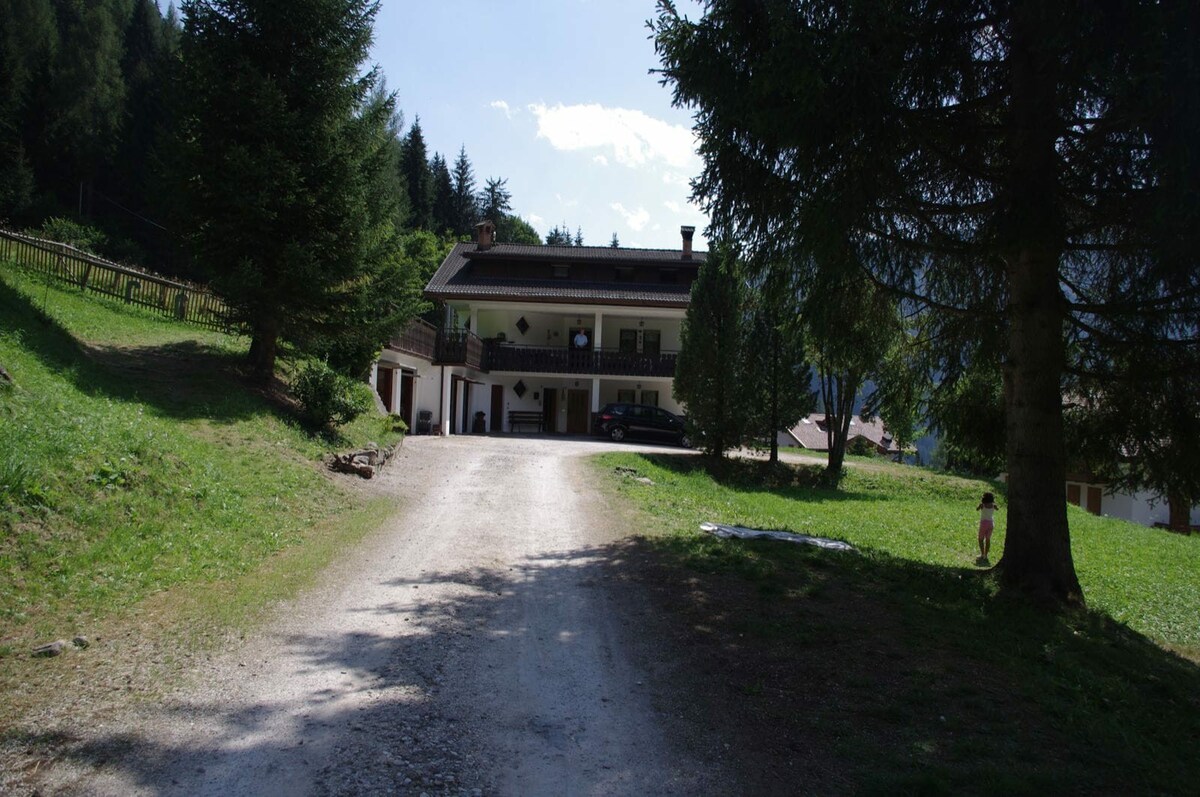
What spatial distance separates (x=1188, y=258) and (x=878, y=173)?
288cm

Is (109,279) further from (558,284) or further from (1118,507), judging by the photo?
(1118,507)

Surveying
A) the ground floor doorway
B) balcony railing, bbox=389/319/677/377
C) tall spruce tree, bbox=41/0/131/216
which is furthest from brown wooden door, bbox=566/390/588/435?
tall spruce tree, bbox=41/0/131/216

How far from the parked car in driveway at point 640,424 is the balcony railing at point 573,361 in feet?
8.93

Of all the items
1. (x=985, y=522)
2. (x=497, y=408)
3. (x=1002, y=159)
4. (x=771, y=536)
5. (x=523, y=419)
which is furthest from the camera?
(x=497, y=408)

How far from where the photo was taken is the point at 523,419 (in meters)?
32.8

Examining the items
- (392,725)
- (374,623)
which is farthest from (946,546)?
(392,725)

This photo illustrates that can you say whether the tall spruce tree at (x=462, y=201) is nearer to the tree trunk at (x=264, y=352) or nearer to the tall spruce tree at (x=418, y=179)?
the tall spruce tree at (x=418, y=179)

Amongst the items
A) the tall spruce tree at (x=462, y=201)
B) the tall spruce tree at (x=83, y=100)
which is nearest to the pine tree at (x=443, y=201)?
the tall spruce tree at (x=462, y=201)

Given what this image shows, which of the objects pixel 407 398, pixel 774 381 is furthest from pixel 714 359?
pixel 407 398

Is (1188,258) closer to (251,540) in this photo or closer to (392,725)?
(392,725)

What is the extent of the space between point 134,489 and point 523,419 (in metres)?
24.8

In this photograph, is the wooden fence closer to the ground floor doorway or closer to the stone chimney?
the ground floor doorway

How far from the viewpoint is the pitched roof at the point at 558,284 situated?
105 ft

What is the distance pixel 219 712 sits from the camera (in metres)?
4.48
